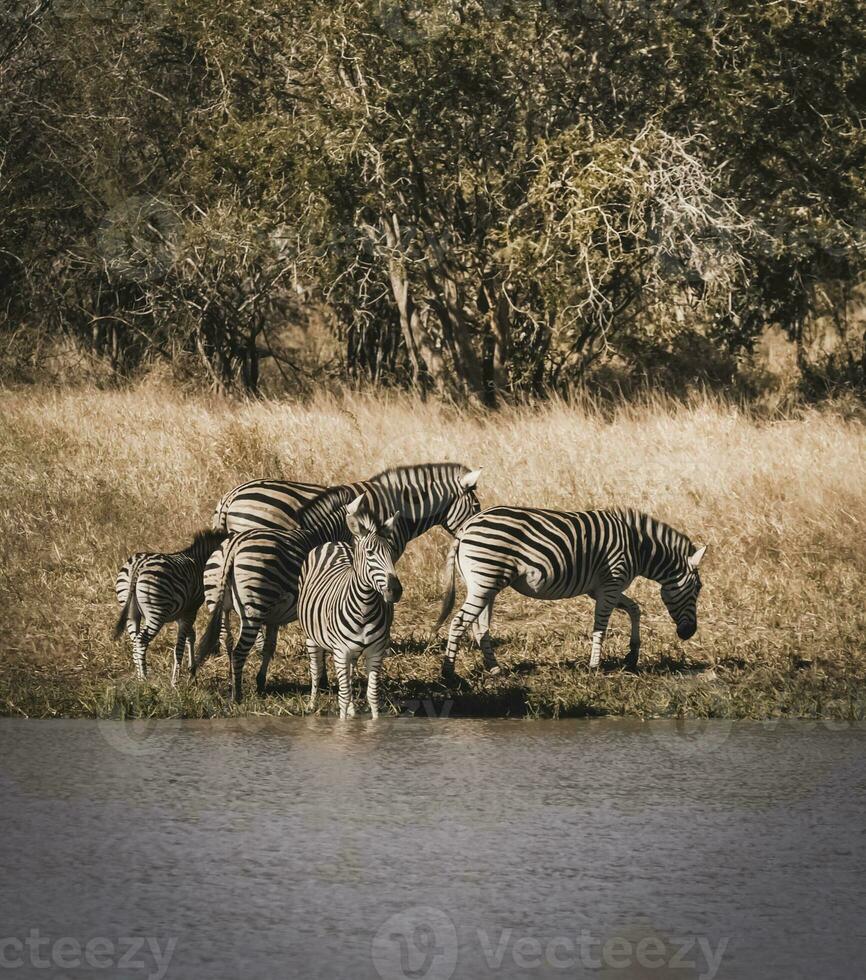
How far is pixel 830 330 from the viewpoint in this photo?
27031 mm

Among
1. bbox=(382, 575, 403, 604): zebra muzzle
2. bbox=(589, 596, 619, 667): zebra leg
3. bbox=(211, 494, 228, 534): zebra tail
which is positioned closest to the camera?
bbox=(382, 575, 403, 604): zebra muzzle

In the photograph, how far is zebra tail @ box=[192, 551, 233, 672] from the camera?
817cm

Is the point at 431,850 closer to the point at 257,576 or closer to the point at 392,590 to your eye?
the point at 392,590

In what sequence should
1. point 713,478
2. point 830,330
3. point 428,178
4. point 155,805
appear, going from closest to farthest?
point 155,805 < point 713,478 < point 428,178 < point 830,330

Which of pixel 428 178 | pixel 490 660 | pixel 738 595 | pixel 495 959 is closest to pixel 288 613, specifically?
pixel 490 660

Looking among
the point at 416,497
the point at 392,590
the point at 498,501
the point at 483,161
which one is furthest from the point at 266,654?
the point at 483,161

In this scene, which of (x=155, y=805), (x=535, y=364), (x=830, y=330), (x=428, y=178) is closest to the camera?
(x=155, y=805)

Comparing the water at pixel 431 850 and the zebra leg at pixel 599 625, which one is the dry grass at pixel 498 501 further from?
the water at pixel 431 850

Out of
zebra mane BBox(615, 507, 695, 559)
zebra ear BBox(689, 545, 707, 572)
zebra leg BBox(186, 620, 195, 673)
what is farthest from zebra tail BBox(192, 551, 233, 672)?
zebra ear BBox(689, 545, 707, 572)

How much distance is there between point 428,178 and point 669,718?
11.6 meters

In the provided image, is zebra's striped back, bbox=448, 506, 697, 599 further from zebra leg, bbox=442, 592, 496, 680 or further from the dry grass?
the dry grass

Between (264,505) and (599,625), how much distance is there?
2.42 meters

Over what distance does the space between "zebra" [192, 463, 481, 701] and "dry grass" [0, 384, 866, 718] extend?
361mm

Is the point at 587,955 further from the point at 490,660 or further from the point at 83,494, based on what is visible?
the point at 83,494
